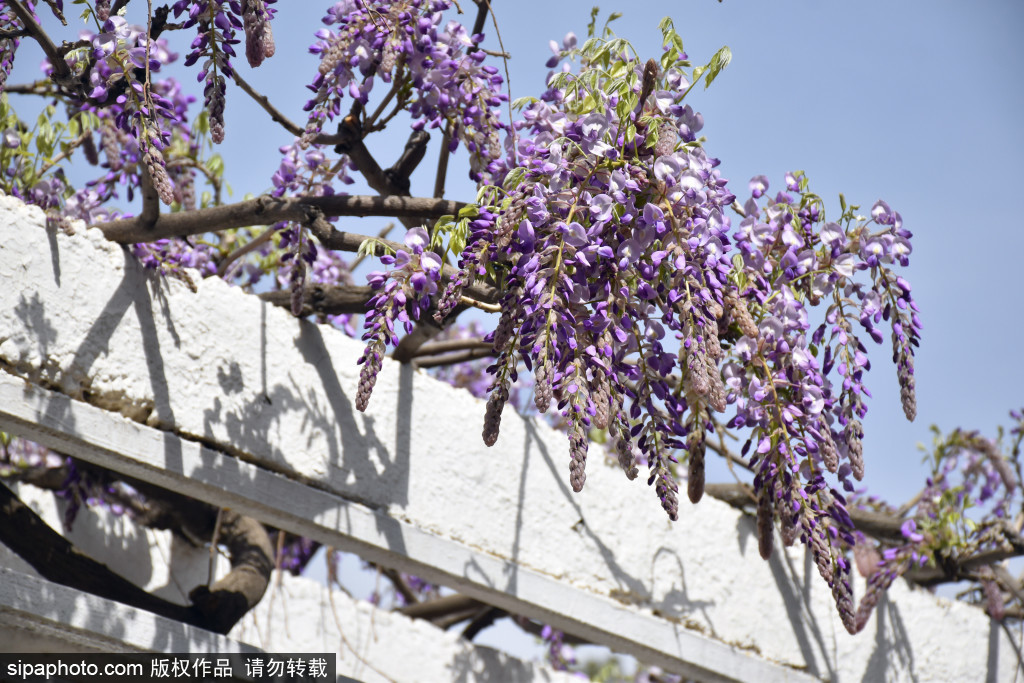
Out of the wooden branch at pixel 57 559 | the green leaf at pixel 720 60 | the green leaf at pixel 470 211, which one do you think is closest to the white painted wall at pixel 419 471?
the wooden branch at pixel 57 559

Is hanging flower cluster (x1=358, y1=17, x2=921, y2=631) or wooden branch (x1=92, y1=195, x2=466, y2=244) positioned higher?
wooden branch (x1=92, y1=195, x2=466, y2=244)

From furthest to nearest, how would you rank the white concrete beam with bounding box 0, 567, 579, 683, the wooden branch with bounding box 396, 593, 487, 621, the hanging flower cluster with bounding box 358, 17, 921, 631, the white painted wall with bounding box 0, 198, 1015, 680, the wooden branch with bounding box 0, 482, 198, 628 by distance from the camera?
the wooden branch with bounding box 396, 593, 487, 621 < the white concrete beam with bounding box 0, 567, 579, 683 < the wooden branch with bounding box 0, 482, 198, 628 < the white painted wall with bounding box 0, 198, 1015, 680 < the hanging flower cluster with bounding box 358, 17, 921, 631

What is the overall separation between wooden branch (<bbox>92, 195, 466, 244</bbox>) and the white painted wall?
0.31 feet

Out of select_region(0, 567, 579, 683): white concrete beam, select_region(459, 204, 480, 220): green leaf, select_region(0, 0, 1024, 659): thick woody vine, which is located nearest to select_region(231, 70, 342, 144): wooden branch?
select_region(0, 0, 1024, 659): thick woody vine

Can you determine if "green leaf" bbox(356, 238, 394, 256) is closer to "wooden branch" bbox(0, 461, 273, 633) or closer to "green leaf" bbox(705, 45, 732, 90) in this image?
"green leaf" bbox(705, 45, 732, 90)

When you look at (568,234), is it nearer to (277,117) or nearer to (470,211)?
(470,211)

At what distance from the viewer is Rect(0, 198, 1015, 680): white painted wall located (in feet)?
8.14

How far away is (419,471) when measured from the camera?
9.84 feet

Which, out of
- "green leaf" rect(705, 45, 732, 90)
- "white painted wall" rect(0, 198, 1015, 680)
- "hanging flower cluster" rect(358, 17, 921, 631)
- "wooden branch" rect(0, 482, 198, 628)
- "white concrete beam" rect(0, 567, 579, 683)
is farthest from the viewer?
"white concrete beam" rect(0, 567, 579, 683)

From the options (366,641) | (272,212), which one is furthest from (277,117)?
(366,641)

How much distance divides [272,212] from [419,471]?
96 cm

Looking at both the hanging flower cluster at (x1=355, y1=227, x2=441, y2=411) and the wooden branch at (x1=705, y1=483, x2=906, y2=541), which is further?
the wooden branch at (x1=705, y1=483, x2=906, y2=541)

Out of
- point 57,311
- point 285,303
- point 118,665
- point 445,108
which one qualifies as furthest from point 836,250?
point 118,665

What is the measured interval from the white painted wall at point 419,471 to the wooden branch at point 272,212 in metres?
0.09
